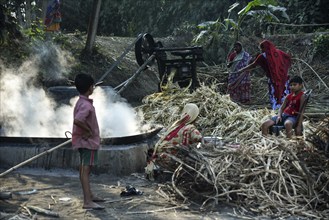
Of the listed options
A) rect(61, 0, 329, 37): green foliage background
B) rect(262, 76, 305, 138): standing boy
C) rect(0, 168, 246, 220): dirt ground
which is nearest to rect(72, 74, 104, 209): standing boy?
rect(0, 168, 246, 220): dirt ground

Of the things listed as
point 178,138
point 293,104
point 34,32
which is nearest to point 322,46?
point 34,32

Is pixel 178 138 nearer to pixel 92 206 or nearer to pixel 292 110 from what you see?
pixel 92 206

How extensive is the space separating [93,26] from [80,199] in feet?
31.7

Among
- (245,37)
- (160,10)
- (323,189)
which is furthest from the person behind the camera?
(160,10)

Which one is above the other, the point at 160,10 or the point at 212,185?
the point at 160,10

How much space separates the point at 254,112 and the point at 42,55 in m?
6.03

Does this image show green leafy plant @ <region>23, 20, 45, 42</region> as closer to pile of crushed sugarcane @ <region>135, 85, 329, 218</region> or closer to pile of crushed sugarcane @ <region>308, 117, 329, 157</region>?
pile of crushed sugarcane @ <region>135, 85, 329, 218</region>

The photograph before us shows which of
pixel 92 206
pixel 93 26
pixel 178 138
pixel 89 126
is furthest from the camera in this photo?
pixel 93 26

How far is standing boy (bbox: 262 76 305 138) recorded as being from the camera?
26.6ft

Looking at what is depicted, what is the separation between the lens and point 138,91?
15.4 m

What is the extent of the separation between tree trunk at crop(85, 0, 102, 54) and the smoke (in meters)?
5.43

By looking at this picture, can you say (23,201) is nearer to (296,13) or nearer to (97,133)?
(97,133)

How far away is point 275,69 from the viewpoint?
11.1m

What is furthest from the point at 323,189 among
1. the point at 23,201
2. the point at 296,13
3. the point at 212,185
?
the point at 296,13
